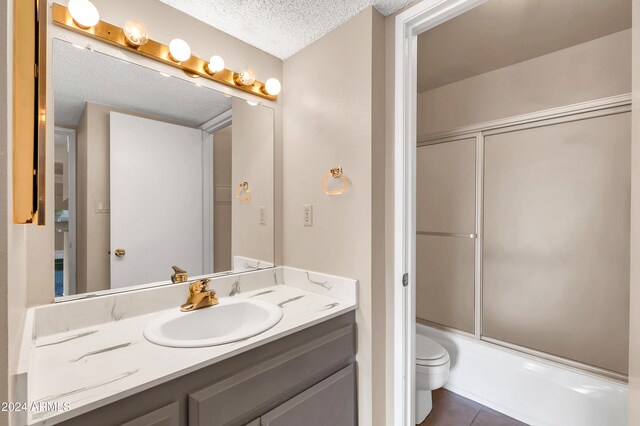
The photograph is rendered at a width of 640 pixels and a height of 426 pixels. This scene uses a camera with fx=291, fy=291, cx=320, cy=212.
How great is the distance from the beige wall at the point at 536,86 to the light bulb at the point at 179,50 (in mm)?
1995

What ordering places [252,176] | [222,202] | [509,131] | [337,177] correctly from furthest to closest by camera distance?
[509,131] < [252,176] < [222,202] < [337,177]

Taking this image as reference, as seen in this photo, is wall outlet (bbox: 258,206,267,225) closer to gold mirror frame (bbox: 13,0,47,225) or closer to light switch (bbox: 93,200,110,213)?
light switch (bbox: 93,200,110,213)

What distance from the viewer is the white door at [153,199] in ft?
4.12

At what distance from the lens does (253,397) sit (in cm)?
98

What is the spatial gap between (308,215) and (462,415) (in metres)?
1.66

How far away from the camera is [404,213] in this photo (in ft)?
4.47

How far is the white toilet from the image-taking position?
5.73 ft

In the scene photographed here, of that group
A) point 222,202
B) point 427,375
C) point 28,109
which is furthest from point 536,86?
point 28,109

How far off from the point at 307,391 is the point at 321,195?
35.3 inches

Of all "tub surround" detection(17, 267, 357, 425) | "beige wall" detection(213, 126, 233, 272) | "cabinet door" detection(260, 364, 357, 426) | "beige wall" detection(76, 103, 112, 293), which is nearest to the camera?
"tub surround" detection(17, 267, 357, 425)

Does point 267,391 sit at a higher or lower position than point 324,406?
higher

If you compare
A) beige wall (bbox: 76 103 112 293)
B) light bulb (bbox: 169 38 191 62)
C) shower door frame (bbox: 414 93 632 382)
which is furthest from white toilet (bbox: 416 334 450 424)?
light bulb (bbox: 169 38 191 62)

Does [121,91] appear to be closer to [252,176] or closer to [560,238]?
[252,176]

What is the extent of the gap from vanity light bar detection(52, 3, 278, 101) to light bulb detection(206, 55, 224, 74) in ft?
0.06
